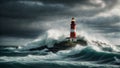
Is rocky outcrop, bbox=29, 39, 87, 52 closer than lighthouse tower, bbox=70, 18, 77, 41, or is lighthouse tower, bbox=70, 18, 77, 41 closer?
rocky outcrop, bbox=29, 39, 87, 52

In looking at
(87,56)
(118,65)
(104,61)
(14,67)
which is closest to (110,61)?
(104,61)

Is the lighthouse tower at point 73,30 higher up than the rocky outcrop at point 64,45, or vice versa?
the lighthouse tower at point 73,30

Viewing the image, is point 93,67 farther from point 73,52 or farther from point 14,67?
point 73,52

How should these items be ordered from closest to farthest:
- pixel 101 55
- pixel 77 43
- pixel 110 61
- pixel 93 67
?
pixel 93 67
pixel 110 61
pixel 101 55
pixel 77 43

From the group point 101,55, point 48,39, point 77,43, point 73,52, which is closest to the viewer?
point 101,55

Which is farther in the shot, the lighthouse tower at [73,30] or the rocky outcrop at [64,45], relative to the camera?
the lighthouse tower at [73,30]

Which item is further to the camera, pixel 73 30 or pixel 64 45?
pixel 73 30

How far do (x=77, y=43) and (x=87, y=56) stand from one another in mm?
24102

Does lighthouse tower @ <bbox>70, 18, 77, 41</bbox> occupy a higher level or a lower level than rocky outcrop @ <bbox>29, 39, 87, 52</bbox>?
higher

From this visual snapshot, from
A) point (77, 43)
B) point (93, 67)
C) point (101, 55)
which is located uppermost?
point (77, 43)

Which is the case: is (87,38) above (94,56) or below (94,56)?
above

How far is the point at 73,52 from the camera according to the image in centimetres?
3944

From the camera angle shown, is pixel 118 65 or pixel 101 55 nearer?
pixel 118 65

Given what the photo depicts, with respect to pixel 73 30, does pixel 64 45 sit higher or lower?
lower
